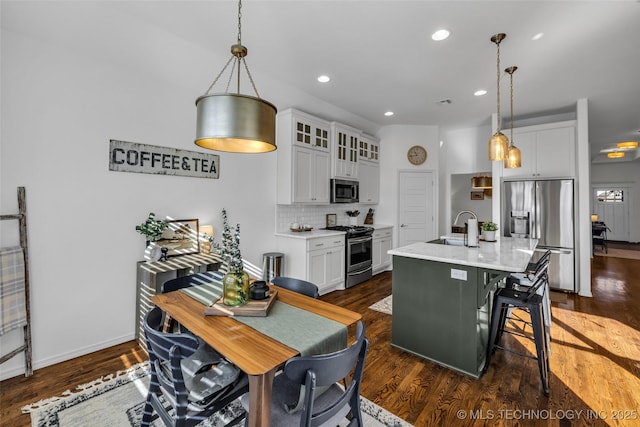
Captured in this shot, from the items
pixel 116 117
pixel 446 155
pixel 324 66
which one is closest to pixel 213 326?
pixel 116 117

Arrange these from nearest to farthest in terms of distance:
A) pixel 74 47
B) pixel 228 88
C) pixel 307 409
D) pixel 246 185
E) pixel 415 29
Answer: pixel 307 409
pixel 74 47
pixel 415 29
pixel 228 88
pixel 246 185

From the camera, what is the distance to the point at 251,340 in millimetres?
1307

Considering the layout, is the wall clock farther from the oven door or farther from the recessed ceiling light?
the recessed ceiling light

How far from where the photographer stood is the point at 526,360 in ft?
8.43

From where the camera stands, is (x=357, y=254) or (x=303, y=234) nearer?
(x=303, y=234)

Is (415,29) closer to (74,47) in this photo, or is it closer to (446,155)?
(74,47)

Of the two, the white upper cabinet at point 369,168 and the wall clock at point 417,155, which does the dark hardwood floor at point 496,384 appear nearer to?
the white upper cabinet at point 369,168

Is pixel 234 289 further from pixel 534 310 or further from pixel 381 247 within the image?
pixel 381 247

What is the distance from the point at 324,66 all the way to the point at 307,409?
A: 345 cm

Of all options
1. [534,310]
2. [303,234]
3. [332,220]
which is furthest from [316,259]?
[534,310]

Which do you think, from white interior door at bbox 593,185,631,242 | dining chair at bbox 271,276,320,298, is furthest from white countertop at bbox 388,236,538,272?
white interior door at bbox 593,185,631,242

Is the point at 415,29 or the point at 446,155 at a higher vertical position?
the point at 415,29

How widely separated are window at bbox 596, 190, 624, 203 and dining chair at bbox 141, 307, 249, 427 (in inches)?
533

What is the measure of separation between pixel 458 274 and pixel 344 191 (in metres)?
2.94
